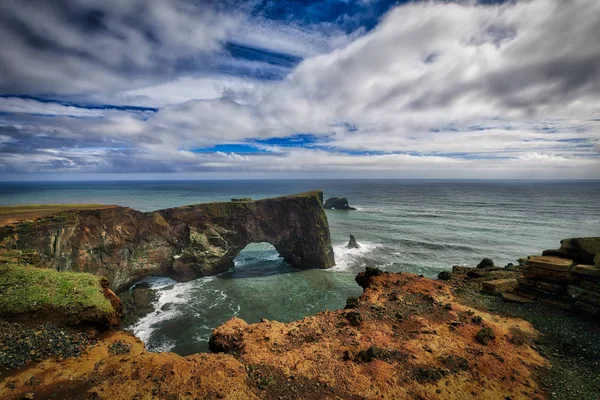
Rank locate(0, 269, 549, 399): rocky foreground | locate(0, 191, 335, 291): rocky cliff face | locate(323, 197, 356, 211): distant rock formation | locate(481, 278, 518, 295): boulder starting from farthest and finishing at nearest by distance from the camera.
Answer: locate(323, 197, 356, 211): distant rock formation < locate(0, 191, 335, 291): rocky cliff face < locate(481, 278, 518, 295): boulder < locate(0, 269, 549, 399): rocky foreground

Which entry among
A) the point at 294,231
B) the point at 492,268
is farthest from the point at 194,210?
the point at 492,268

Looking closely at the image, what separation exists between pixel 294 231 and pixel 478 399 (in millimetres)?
34057

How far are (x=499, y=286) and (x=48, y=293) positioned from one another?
26.8 metres

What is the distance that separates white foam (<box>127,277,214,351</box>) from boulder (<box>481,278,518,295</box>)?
2513 cm

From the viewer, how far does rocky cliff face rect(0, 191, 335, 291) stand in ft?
79.9

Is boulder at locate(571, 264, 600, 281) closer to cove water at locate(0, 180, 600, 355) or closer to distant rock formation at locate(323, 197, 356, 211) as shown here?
cove water at locate(0, 180, 600, 355)

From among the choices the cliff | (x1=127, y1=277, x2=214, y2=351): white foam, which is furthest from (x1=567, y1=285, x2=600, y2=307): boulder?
(x1=127, y1=277, x2=214, y2=351): white foam

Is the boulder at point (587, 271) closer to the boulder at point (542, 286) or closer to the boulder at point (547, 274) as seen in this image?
the boulder at point (547, 274)

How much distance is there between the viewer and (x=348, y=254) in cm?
4525

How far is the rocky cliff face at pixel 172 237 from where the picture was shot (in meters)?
24.4

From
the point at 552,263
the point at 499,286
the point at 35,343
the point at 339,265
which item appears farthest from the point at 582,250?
the point at 339,265

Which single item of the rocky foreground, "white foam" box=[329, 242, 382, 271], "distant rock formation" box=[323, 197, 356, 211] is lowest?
"white foam" box=[329, 242, 382, 271]

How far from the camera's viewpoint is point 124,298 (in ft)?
94.0

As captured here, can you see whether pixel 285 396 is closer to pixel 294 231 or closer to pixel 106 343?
pixel 106 343
